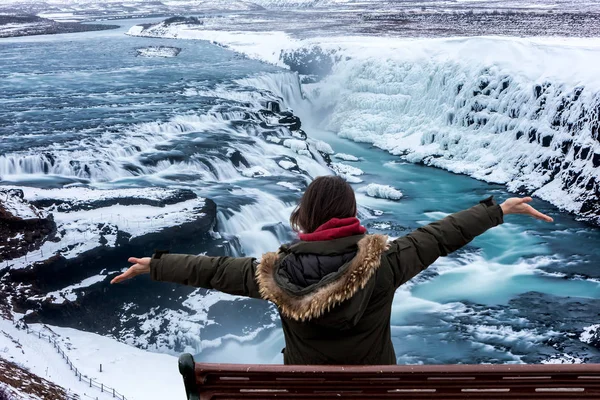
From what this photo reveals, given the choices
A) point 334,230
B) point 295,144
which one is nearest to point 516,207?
point 334,230

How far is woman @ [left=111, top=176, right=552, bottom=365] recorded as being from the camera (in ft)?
5.99

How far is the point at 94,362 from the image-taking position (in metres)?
8.70

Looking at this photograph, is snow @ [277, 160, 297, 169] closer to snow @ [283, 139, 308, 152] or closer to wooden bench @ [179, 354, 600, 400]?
snow @ [283, 139, 308, 152]

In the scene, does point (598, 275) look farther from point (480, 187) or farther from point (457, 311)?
point (480, 187)

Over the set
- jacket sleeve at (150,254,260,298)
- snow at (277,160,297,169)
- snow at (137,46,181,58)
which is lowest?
snow at (277,160,297,169)

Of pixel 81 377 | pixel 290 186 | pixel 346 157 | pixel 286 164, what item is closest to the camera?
pixel 81 377

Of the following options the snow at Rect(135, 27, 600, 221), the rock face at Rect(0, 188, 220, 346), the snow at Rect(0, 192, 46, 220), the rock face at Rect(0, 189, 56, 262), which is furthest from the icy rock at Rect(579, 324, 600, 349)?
the snow at Rect(0, 192, 46, 220)

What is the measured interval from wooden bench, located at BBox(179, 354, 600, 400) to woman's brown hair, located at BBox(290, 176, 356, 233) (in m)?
0.48

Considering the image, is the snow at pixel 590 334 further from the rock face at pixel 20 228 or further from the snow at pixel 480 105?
the rock face at pixel 20 228

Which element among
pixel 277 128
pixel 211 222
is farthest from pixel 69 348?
pixel 277 128

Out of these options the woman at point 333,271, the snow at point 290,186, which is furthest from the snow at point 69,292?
the woman at point 333,271

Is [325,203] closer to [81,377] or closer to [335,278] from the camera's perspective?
[335,278]

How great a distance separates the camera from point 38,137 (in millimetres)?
16328

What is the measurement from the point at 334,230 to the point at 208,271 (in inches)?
18.2
